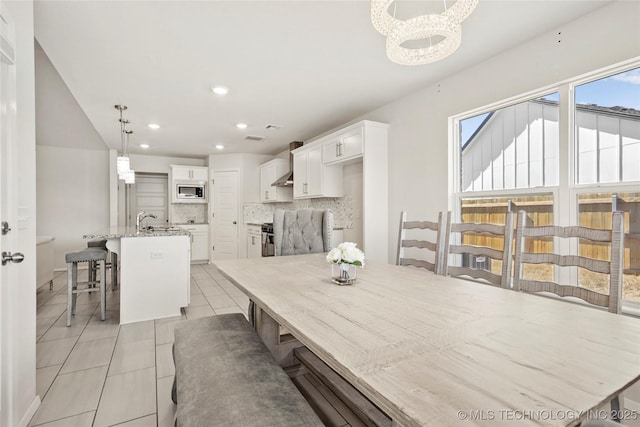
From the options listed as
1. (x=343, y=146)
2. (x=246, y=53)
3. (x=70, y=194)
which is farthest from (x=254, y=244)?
(x=246, y=53)

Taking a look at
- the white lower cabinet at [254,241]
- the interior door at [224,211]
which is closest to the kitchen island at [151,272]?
the white lower cabinet at [254,241]

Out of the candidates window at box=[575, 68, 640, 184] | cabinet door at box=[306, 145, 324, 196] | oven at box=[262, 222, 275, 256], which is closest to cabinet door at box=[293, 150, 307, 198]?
cabinet door at box=[306, 145, 324, 196]

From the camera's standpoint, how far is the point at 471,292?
53.3 inches

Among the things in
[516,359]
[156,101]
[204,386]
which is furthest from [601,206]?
[156,101]

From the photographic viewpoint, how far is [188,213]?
7211 mm

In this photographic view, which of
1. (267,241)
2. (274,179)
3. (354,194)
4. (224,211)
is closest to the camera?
(354,194)

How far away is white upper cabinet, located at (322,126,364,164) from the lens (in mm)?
3600

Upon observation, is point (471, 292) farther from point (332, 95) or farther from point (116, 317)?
point (116, 317)

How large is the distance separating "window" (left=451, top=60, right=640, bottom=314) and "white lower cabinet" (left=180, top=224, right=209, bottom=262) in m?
5.61

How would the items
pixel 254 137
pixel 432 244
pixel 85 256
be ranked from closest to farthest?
pixel 432 244
pixel 85 256
pixel 254 137

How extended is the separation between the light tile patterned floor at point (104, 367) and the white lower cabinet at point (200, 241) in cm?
291

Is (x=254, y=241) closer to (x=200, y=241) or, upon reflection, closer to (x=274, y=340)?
(x=200, y=241)

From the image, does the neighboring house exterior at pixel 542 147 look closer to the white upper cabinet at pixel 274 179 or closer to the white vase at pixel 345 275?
the white vase at pixel 345 275

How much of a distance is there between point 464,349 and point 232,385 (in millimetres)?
766
